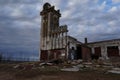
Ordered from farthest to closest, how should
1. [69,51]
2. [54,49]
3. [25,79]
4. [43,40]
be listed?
[43,40] < [54,49] < [69,51] < [25,79]

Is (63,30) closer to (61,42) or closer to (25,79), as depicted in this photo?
(61,42)

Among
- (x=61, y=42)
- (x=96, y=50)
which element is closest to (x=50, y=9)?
(x=61, y=42)

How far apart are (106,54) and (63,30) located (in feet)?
34.9

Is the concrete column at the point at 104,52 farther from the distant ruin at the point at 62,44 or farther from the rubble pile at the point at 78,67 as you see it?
the rubble pile at the point at 78,67

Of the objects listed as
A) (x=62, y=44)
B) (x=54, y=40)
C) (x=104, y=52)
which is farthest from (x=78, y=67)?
(x=54, y=40)

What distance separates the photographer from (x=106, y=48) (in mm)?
31828

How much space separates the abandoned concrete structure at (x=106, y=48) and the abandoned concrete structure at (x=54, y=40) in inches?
64.4

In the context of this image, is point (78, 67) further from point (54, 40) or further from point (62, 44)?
point (54, 40)

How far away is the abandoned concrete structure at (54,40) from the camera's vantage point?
3239 centimetres

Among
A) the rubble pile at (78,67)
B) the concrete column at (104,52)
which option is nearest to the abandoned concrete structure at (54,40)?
the concrete column at (104,52)

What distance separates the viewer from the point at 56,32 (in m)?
34.4

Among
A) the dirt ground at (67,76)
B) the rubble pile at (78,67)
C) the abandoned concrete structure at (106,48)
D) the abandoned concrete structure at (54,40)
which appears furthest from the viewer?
the abandoned concrete structure at (54,40)

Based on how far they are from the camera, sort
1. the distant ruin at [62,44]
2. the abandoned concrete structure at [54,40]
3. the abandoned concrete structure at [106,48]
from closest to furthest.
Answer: the abandoned concrete structure at [106,48]
the distant ruin at [62,44]
the abandoned concrete structure at [54,40]

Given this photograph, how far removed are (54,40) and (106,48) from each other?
11660 millimetres
